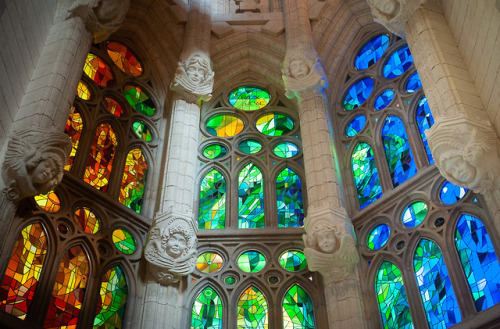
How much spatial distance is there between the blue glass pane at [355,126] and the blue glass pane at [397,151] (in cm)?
58

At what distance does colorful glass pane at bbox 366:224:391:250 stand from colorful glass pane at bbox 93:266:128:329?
3962mm

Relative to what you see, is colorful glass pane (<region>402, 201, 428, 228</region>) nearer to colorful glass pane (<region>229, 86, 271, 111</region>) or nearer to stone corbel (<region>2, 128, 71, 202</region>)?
colorful glass pane (<region>229, 86, 271, 111</region>)

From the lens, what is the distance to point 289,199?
34.7ft

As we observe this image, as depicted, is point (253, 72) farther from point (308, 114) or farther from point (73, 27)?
point (73, 27)

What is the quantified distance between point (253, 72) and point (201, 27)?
5.48 ft

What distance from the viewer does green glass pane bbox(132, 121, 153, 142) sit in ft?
34.6

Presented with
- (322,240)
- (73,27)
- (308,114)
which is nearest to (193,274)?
(322,240)

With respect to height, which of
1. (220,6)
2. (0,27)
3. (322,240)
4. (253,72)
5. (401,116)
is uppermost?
(220,6)

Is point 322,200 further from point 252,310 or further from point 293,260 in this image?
point 252,310

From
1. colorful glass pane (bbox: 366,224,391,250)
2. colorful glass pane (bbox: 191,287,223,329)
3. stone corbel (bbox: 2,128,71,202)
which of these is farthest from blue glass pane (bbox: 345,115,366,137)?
stone corbel (bbox: 2,128,71,202)

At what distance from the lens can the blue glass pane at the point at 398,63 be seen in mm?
10238

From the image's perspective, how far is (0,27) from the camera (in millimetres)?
6684

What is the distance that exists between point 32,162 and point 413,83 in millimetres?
6526

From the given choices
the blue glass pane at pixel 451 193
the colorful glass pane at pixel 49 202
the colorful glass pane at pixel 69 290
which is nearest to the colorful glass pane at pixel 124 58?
the colorful glass pane at pixel 49 202
